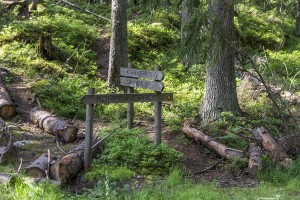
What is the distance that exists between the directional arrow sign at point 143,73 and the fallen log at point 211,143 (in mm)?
1752

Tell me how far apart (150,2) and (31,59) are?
5213mm

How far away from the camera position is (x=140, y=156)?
761 centimetres

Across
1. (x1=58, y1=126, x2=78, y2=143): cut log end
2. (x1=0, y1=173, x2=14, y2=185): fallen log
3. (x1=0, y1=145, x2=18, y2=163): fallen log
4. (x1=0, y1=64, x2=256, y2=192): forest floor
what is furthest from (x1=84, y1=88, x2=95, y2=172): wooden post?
(x1=58, y1=126, x2=78, y2=143): cut log end

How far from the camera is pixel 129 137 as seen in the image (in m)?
8.27

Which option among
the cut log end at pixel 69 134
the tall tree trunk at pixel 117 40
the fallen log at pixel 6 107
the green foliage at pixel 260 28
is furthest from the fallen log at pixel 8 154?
the green foliage at pixel 260 28

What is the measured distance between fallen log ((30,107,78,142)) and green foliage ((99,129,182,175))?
57.4 inches

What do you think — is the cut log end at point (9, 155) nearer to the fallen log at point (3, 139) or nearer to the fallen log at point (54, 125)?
the fallen log at point (3, 139)

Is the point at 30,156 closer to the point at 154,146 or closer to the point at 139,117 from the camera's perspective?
the point at 154,146

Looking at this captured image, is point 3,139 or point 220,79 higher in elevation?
point 220,79

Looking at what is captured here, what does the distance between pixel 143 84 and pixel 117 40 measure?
4661 millimetres

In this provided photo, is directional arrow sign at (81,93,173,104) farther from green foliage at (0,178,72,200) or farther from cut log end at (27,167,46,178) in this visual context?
green foliage at (0,178,72,200)

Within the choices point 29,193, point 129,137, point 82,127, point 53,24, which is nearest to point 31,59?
point 53,24

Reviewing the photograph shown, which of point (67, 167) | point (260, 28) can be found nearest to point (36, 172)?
point (67, 167)

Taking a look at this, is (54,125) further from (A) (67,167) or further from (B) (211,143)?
(B) (211,143)
